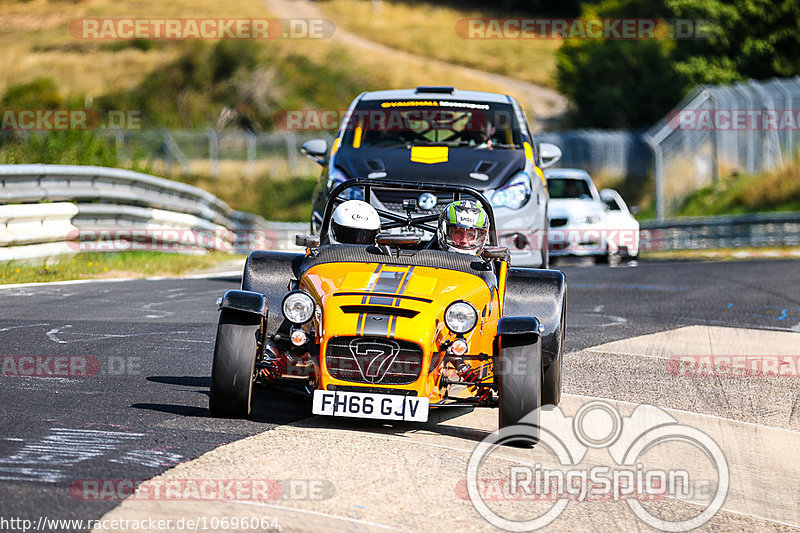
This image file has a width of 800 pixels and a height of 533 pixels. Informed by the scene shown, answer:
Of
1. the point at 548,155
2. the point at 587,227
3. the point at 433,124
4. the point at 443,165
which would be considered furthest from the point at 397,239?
the point at 587,227

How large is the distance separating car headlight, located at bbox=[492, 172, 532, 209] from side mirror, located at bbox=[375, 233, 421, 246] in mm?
4687

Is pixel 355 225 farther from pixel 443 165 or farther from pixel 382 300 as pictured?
pixel 443 165

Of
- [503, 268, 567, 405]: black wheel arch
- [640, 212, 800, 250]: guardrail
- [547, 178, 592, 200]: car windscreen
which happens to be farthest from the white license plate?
[640, 212, 800, 250]: guardrail

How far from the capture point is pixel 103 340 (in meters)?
9.81

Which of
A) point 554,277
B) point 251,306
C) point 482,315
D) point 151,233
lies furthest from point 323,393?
point 151,233

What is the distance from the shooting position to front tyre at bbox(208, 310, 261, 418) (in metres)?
6.91

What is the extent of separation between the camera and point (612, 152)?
1612 inches

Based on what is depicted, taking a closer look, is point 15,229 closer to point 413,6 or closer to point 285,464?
point 285,464

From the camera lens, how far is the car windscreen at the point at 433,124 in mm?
13180

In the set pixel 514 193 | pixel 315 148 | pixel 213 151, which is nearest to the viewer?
pixel 514 193

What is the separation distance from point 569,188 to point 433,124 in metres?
9.18

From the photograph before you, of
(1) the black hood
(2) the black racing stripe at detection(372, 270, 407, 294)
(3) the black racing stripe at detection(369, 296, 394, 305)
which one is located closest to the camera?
(3) the black racing stripe at detection(369, 296, 394, 305)

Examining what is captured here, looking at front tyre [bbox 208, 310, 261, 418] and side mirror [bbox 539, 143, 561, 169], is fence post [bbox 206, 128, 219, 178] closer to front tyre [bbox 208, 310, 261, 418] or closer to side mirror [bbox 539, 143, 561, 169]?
side mirror [bbox 539, 143, 561, 169]

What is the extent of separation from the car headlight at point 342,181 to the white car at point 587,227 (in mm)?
8710
